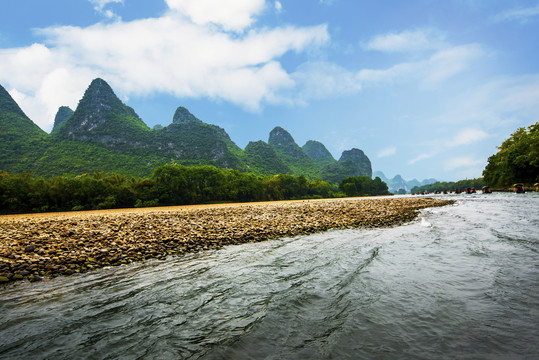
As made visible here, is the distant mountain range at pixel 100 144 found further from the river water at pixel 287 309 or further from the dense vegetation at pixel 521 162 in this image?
the dense vegetation at pixel 521 162

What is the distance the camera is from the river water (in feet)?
13.1

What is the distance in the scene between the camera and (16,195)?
4156cm

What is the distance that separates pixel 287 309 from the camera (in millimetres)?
5531

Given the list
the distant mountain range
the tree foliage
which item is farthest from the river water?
the distant mountain range

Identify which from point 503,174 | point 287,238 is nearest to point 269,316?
point 287,238

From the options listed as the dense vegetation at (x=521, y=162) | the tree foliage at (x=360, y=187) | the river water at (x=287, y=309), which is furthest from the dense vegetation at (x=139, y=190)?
the dense vegetation at (x=521, y=162)

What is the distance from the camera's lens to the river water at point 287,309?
13.1 feet

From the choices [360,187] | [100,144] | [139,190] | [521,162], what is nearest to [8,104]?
[100,144]

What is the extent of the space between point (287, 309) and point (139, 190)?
6043cm

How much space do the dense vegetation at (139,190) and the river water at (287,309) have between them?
1934 inches

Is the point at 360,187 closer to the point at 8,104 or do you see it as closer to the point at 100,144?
the point at 100,144

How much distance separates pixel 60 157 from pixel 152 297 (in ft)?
502

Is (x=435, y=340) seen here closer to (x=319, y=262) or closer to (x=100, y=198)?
(x=319, y=262)

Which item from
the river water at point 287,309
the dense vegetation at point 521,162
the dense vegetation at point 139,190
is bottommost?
the river water at point 287,309
